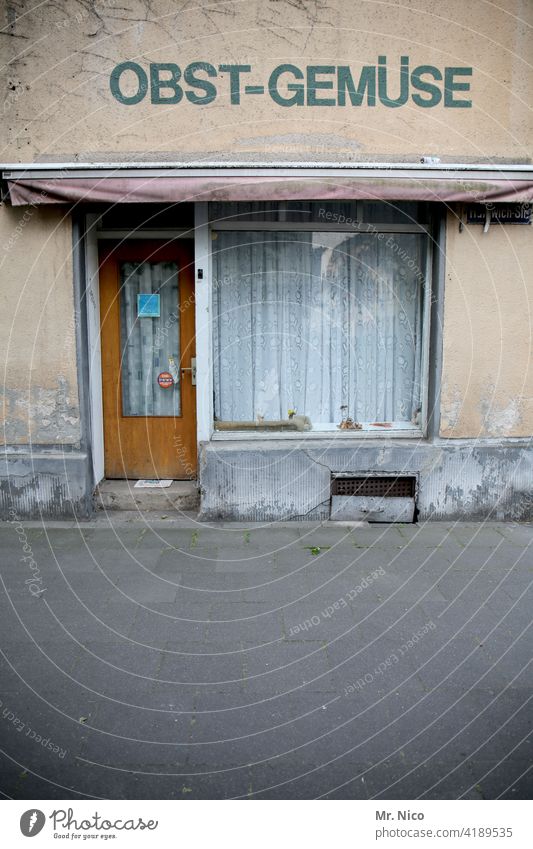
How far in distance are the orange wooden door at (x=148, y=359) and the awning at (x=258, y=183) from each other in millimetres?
986

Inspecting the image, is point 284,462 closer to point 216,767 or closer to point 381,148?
point 381,148

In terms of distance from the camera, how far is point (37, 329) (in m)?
6.61

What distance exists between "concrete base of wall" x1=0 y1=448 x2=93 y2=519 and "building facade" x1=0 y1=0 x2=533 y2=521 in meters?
0.02

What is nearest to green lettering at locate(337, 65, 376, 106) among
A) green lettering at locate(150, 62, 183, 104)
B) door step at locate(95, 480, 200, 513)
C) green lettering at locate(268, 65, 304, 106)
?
green lettering at locate(268, 65, 304, 106)

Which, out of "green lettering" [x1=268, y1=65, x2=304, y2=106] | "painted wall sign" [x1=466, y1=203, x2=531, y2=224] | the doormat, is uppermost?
"green lettering" [x1=268, y1=65, x2=304, y2=106]

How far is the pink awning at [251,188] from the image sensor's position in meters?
6.09

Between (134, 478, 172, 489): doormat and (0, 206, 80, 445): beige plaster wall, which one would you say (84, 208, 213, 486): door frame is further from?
(134, 478, 172, 489): doormat

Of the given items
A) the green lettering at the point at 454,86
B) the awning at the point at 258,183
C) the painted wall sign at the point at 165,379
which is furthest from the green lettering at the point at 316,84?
the painted wall sign at the point at 165,379

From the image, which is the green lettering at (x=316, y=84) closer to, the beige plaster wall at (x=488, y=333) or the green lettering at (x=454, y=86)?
the green lettering at (x=454, y=86)

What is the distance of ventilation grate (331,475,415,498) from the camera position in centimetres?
680

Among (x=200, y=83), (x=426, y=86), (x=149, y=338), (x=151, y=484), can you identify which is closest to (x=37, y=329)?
(x=149, y=338)

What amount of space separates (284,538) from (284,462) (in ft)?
2.49

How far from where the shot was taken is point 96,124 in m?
6.43

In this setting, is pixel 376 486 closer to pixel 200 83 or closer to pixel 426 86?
pixel 426 86
